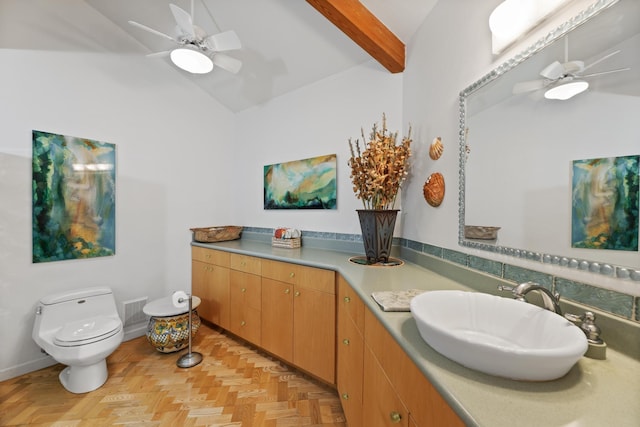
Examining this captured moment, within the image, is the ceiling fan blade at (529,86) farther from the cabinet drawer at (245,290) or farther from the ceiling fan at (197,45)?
the cabinet drawer at (245,290)

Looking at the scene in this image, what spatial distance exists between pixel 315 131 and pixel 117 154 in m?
1.94

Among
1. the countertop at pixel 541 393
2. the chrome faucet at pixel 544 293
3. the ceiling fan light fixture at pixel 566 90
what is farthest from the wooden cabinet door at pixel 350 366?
the ceiling fan light fixture at pixel 566 90

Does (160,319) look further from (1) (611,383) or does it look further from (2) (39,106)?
(1) (611,383)

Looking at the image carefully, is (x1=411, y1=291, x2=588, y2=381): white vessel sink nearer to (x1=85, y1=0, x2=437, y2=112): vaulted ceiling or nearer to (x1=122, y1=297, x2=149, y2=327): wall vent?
(x1=85, y1=0, x2=437, y2=112): vaulted ceiling

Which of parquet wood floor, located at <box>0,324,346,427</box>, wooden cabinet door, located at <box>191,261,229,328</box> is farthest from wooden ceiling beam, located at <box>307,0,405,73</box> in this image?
parquet wood floor, located at <box>0,324,346,427</box>

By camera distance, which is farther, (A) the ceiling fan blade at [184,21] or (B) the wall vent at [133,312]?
(B) the wall vent at [133,312]

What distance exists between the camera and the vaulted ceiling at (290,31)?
171 cm

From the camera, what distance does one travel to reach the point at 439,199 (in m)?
1.54

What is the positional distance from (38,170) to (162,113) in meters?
1.17

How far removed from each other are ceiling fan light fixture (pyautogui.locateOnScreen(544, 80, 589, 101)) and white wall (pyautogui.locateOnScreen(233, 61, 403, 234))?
1256mm

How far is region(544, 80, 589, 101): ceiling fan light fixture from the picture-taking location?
0.77 m

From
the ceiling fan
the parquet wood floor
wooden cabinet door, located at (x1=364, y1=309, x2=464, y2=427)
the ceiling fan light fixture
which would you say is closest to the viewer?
wooden cabinet door, located at (x1=364, y1=309, x2=464, y2=427)

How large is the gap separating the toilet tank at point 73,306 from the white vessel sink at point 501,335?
8.42 ft

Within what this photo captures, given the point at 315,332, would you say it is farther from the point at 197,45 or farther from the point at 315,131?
the point at 197,45
